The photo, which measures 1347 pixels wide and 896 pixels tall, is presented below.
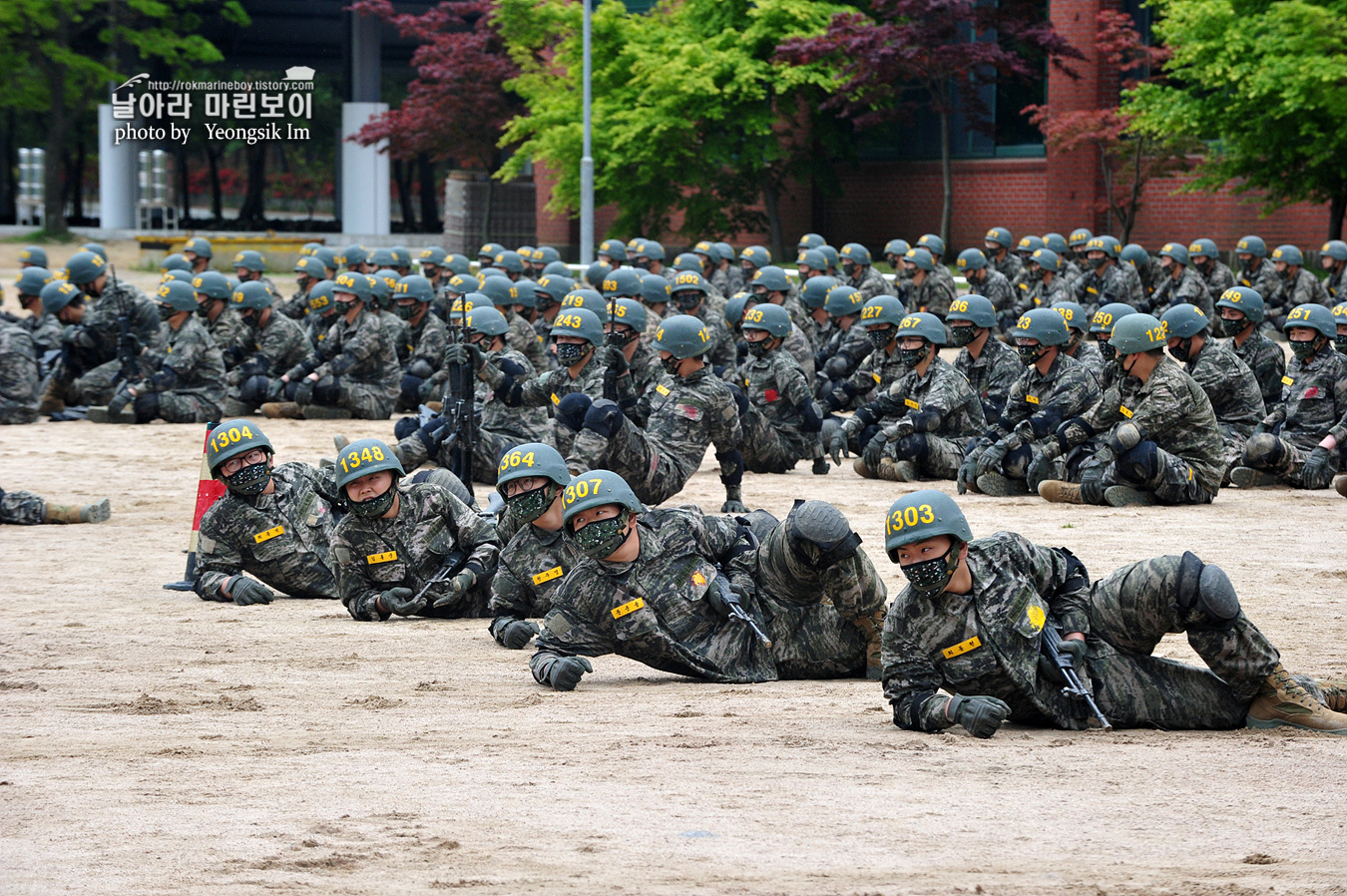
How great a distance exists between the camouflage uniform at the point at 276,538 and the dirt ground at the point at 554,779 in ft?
1.19

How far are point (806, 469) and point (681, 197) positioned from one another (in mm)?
20953

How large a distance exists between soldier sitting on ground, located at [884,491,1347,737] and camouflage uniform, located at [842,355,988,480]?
8.46 meters

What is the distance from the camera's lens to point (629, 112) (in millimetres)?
35719

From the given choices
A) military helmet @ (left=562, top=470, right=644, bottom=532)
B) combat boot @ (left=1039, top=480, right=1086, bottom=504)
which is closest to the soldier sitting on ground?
military helmet @ (left=562, top=470, right=644, bottom=532)

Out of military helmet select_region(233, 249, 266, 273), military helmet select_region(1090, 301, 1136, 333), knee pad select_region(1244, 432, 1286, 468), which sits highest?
military helmet select_region(233, 249, 266, 273)

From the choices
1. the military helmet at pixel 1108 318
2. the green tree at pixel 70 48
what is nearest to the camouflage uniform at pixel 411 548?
the military helmet at pixel 1108 318

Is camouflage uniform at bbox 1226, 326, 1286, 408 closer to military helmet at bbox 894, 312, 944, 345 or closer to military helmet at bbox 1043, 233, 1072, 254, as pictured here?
military helmet at bbox 894, 312, 944, 345

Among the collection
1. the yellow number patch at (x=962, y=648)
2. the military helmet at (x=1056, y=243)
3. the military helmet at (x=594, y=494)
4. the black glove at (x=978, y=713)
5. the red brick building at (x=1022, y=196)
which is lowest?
the black glove at (x=978, y=713)

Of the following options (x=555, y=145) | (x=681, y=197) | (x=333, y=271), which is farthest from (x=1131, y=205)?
(x=333, y=271)

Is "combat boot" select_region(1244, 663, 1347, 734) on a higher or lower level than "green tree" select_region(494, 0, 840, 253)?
lower

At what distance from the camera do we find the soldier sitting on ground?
23.4ft

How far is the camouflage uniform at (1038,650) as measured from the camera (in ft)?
23.7

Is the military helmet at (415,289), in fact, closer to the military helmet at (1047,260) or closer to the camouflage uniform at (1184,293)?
the military helmet at (1047,260)

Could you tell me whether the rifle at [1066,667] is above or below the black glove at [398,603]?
above
